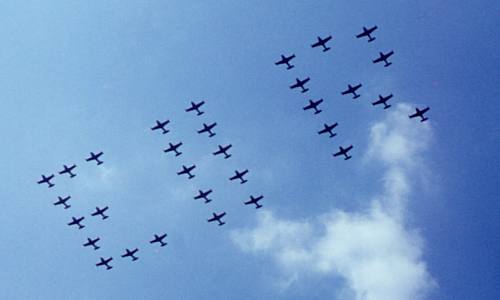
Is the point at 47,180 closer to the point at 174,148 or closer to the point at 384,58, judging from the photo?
the point at 174,148

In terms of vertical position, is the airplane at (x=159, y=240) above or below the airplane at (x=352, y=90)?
below

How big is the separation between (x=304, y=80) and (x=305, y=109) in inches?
207

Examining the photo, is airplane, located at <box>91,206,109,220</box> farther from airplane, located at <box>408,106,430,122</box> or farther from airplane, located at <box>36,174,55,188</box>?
airplane, located at <box>408,106,430,122</box>

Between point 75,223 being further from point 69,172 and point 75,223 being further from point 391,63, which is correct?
point 391,63

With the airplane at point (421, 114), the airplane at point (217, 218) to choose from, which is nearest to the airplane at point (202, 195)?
the airplane at point (217, 218)

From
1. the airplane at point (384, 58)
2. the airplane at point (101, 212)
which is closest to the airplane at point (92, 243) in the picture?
the airplane at point (101, 212)

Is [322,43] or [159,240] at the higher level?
[322,43]

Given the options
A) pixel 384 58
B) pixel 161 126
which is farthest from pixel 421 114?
pixel 161 126

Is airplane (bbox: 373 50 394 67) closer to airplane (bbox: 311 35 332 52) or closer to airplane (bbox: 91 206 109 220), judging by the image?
airplane (bbox: 311 35 332 52)

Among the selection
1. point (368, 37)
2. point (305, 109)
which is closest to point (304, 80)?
point (305, 109)

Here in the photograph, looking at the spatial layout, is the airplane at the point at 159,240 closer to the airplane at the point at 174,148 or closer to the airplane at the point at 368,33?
the airplane at the point at 174,148

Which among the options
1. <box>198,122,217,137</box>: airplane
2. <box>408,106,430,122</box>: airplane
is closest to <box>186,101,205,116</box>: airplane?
<box>198,122,217,137</box>: airplane

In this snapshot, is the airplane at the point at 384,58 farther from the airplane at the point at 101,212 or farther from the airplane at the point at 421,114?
the airplane at the point at 101,212

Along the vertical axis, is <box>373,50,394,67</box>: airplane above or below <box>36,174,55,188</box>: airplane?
above
